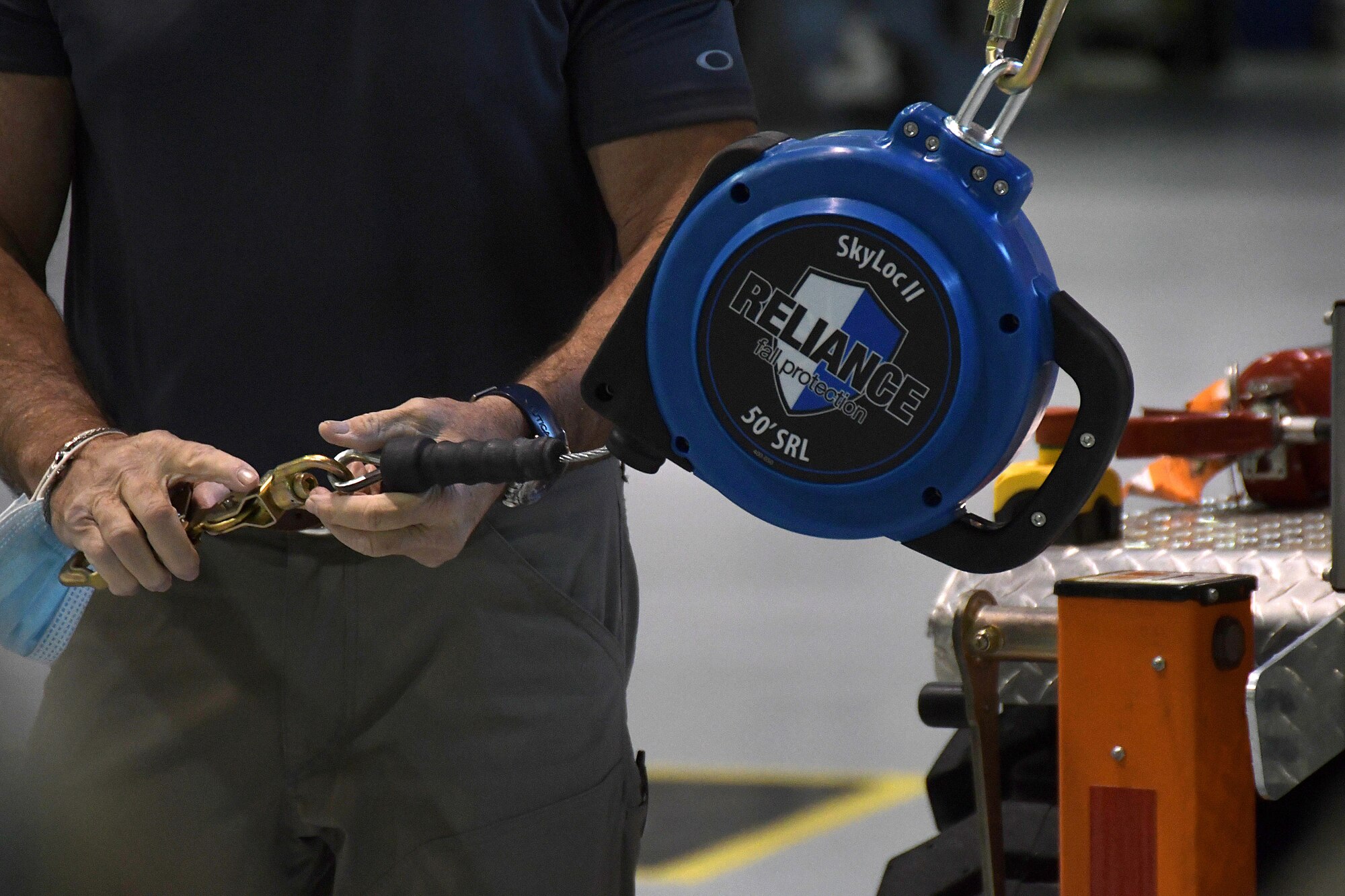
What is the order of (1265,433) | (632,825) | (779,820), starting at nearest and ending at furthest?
(632,825) < (1265,433) < (779,820)

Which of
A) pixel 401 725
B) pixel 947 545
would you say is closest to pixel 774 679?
pixel 401 725

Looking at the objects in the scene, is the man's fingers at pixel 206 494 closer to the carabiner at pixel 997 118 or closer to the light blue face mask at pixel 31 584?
the light blue face mask at pixel 31 584

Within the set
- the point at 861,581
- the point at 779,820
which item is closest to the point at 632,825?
the point at 779,820

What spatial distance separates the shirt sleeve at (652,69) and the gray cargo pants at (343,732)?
0.28 metres

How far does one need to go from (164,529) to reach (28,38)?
0.46 meters

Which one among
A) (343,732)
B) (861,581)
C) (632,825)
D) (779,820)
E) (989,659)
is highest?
(989,659)

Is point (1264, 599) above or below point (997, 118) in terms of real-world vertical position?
below

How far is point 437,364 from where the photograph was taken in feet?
3.50

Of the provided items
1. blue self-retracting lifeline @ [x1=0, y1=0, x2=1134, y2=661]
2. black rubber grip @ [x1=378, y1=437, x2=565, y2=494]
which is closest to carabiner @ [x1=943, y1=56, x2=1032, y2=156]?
blue self-retracting lifeline @ [x1=0, y1=0, x2=1134, y2=661]

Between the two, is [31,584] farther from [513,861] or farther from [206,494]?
[513,861]

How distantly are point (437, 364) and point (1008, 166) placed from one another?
0.51 meters

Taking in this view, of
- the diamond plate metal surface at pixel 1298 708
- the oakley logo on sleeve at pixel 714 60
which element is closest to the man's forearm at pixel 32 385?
the oakley logo on sleeve at pixel 714 60

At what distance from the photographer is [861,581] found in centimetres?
377

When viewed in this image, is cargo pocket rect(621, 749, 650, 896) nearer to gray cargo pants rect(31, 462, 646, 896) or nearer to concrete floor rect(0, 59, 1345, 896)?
gray cargo pants rect(31, 462, 646, 896)
